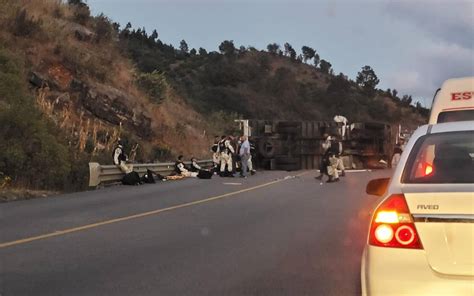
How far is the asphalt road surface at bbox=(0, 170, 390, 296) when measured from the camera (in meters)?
6.82

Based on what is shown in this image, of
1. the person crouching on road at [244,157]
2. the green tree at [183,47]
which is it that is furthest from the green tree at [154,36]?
the person crouching on road at [244,157]

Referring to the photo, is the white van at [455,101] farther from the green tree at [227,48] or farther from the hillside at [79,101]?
the green tree at [227,48]

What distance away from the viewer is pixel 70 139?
21.4m

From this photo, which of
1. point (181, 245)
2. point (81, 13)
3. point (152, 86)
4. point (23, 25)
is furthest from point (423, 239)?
point (81, 13)

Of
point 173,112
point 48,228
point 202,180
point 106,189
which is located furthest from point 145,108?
point 48,228

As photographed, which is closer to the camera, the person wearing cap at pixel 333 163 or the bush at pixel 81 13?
the person wearing cap at pixel 333 163

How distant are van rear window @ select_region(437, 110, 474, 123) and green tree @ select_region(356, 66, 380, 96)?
91679 millimetres

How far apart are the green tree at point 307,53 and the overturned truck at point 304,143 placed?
261 feet

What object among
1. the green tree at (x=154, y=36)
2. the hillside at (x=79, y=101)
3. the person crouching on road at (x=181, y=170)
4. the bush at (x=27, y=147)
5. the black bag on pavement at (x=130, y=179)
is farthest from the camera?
the green tree at (x=154, y=36)

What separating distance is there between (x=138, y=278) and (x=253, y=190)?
1173cm

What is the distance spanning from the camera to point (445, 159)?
492 centimetres

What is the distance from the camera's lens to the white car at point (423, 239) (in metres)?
4.05

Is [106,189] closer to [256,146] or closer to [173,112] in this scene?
[256,146]

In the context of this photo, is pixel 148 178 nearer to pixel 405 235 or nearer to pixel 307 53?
pixel 405 235
